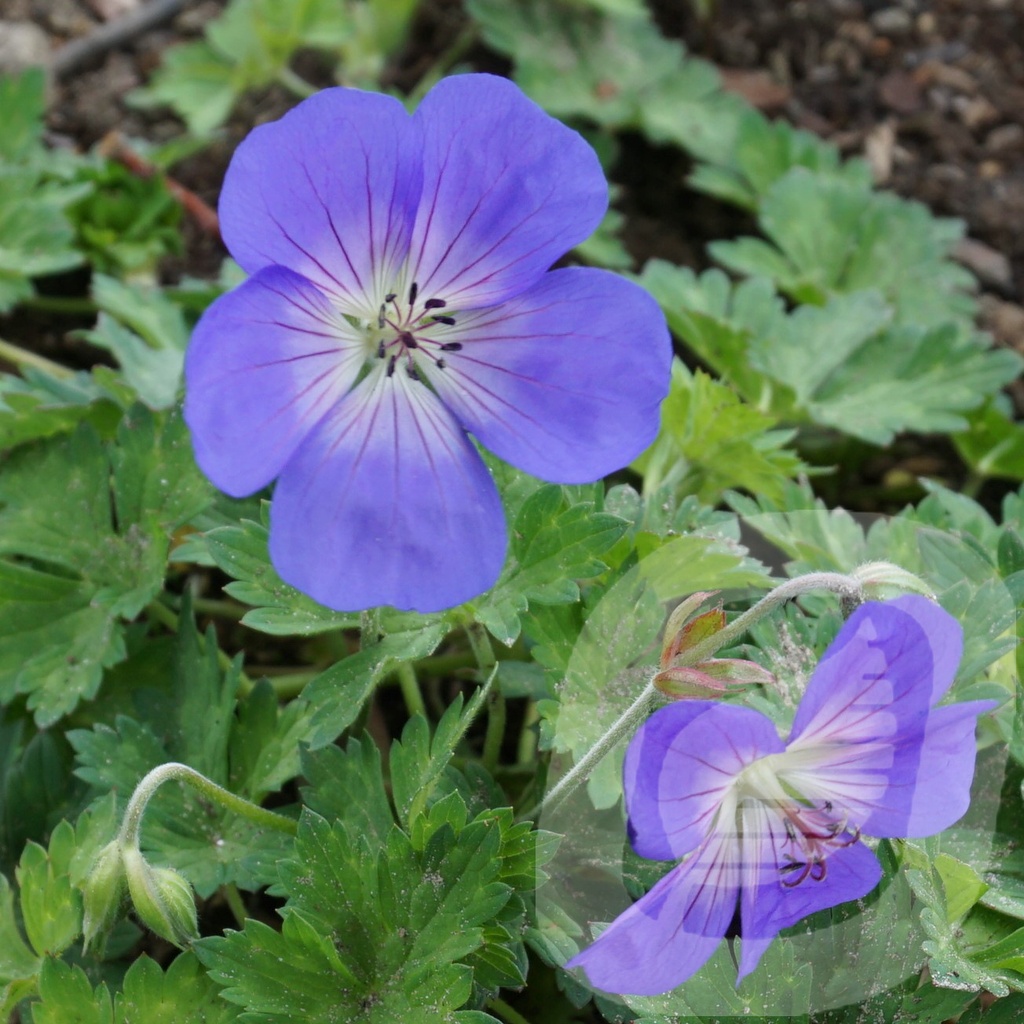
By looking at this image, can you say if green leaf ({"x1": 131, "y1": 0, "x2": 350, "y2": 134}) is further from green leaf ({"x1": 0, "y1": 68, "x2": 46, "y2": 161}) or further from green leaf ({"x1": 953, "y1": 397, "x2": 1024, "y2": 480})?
green leaf ({"x1": 953, "y1": 397, "x2": 1024, "y2": 480})

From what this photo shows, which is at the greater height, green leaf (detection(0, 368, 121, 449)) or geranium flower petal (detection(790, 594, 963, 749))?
geranium flower petal (detection(790, 594, 963, 749))

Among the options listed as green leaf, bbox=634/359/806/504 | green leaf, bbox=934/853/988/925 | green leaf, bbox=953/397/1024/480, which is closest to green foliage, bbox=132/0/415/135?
green leaf, bbox=634/359/806/504

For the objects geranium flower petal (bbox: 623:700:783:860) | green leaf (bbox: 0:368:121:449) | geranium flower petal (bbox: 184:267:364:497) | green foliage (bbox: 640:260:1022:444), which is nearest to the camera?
geranium flower petal (bbox: 623:700:783:860)

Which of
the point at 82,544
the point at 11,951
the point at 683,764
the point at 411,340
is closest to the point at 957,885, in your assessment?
the point at 683,764

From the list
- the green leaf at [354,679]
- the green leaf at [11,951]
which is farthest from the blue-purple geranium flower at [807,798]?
the green leaf at [11,951]

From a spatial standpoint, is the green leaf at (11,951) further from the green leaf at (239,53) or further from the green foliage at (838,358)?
the green leaf at (239,53)

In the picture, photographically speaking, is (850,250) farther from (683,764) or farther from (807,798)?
(683,764)
